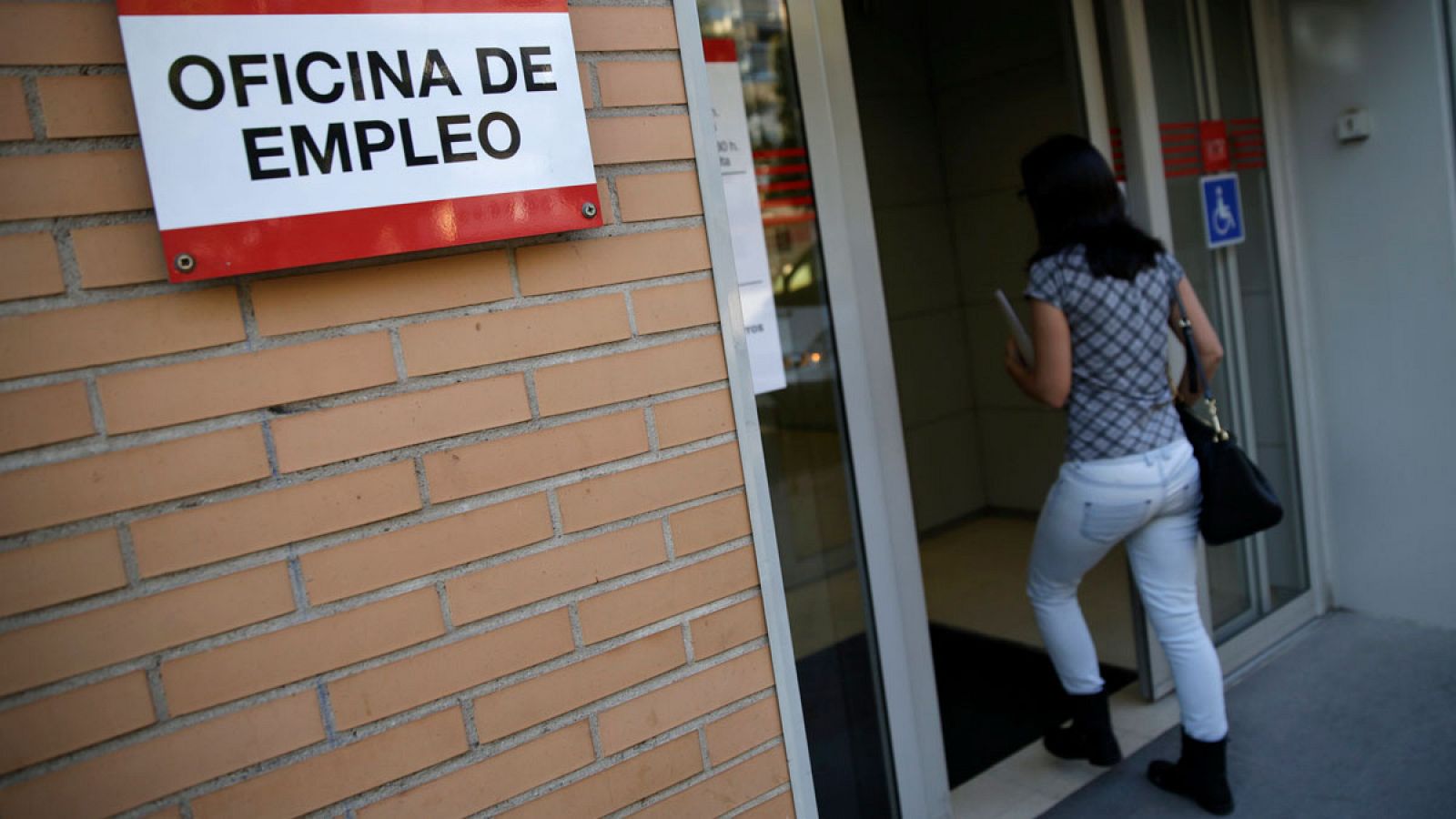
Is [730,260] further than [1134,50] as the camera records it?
No

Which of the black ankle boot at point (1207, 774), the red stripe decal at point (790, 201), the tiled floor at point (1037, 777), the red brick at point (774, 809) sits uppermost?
the red stripe decal at point (790, 201)

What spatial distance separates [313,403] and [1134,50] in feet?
10.6

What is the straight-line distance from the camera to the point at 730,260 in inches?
77.4

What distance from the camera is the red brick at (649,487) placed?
1776 millimetres

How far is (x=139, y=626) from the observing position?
1.43 meters

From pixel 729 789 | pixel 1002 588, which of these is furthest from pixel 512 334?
pixel 1002 588

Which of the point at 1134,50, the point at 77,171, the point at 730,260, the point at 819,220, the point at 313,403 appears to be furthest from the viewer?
the point at 1134,50

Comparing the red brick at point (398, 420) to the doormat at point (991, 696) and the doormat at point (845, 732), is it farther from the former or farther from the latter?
the doormat at point (991, 696)

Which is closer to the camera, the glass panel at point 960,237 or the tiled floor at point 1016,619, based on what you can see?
the tiled floor at point 1016,619

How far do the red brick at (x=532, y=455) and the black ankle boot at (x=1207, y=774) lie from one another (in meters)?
2.25

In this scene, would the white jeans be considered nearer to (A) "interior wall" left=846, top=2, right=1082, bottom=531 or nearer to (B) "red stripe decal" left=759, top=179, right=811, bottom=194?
(B) "red stripe decal" left=759, top=179, right=811, bottom=194

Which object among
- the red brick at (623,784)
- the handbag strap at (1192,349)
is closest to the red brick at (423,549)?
the red brick at (623,784)

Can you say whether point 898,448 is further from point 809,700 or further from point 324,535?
point 324,535

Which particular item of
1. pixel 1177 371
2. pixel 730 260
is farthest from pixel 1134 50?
pixel 730 260
